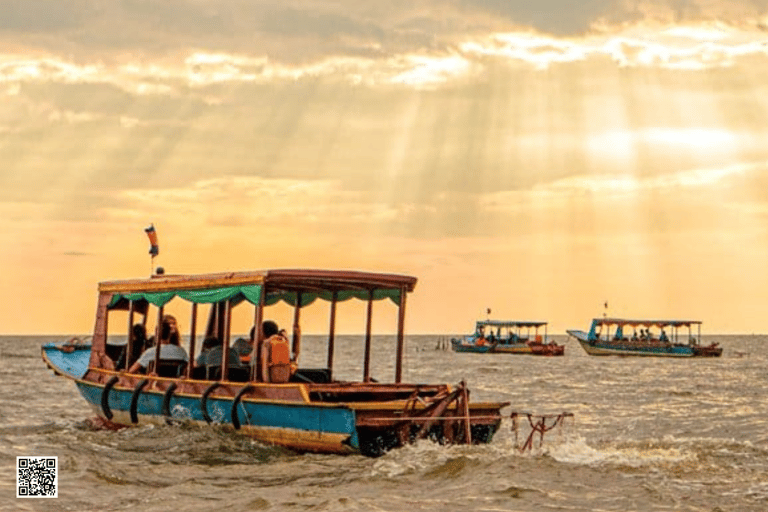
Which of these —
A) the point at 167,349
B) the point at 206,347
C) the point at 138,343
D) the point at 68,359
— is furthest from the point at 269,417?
the point at 68,359

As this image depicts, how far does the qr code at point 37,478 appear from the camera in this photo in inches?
587

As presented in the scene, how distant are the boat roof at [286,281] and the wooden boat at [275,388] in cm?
2

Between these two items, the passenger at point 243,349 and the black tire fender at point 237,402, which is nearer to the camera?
the black tire fender at point 237,402

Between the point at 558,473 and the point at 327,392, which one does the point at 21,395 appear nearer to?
the point at 327,392

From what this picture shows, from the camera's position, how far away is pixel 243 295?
61.4ft

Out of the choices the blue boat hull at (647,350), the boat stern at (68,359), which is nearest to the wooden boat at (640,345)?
the blue boat hull at (647,350)

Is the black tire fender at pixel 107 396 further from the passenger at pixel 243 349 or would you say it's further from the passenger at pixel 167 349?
the passenger at pixel 243 349

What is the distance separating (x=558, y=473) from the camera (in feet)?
52.1

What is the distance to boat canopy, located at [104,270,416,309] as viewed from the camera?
17938 mm

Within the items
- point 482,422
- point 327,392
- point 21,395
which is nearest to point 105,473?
point 327,392

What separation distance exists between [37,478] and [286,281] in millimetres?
4763

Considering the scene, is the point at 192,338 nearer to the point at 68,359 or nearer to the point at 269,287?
the point at 269,287

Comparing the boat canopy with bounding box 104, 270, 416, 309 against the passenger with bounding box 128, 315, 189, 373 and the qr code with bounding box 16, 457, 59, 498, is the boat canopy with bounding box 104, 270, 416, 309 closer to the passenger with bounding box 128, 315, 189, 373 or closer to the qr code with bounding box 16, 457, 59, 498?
the passenger with bounding box 128, 315, 189, 373

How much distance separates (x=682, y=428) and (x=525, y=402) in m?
10.1
